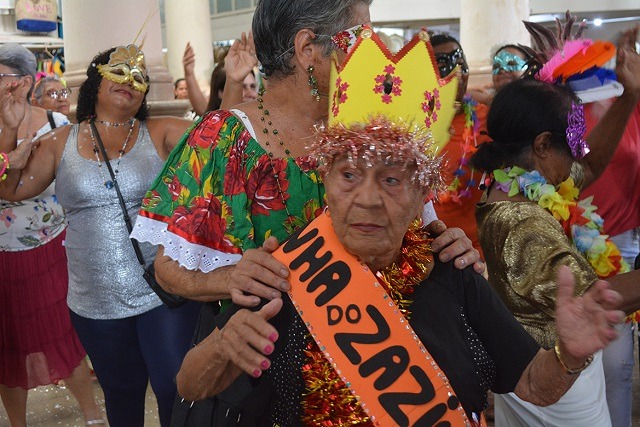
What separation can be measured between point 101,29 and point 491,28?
3.88 meters

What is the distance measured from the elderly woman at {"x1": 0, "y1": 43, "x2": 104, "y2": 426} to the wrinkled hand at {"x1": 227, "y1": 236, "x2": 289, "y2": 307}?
3.19 meters

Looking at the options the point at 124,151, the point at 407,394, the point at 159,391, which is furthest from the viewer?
the point at 124,151

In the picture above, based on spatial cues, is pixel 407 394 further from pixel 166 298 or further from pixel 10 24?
pixel 10 24

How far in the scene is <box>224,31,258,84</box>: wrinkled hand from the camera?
358 cm

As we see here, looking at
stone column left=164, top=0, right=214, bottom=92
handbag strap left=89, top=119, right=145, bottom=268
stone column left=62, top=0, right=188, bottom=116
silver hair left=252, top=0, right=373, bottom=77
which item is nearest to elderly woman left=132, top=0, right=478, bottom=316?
silver hair left=252, top=0, right=373, bottom=77

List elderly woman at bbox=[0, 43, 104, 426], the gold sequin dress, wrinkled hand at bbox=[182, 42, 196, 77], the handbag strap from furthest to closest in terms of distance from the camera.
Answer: wrinkled hand at bbox=[182, 42, 196, 77]
elderly woman at bbox=[0, 43, 104, 426]
the handbag strap
the gold sequin dress

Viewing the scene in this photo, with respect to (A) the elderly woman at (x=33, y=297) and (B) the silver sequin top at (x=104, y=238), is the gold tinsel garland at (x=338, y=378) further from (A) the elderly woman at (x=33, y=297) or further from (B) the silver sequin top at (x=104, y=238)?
(A) the elderly woman at (x=33, y=297)

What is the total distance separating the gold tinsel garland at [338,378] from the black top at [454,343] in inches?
0.7

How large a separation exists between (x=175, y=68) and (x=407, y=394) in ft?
40.0

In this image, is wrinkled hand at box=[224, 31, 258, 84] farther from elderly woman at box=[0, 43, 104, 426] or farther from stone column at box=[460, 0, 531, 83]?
stone column at box=[460, 0, 531, 83]

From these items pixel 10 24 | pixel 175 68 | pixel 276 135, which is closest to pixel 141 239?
pixel 276 135

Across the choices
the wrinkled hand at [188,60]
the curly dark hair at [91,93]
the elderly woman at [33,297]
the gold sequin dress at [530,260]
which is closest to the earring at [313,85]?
the gold sequin dress at [530,260]

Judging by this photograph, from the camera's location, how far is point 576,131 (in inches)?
121

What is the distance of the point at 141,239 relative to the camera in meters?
2.45
